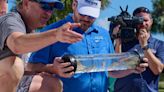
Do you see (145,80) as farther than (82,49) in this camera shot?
Yes

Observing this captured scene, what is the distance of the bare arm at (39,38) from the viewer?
2.34m

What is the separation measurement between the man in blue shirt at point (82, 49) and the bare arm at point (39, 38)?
41 centimetres

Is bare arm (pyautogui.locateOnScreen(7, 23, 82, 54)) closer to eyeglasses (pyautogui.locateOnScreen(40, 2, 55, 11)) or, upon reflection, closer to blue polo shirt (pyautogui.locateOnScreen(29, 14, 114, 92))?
eyeglasses (pyautogui.locateOnScreen(40, 2, 55, 11))

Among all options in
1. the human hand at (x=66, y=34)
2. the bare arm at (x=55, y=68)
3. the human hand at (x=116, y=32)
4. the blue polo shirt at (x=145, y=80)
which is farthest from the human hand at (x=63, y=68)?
the blue polo shirt at (x=145, y=80)

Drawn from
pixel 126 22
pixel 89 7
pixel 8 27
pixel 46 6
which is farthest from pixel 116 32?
pixel 8 27

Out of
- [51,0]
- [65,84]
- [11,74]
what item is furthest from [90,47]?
[11,74]

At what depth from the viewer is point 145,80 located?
4266mm

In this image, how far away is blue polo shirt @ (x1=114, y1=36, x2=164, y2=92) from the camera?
4.25 m

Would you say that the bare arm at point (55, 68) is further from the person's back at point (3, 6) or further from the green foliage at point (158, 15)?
the green foliage at point (158, 15)

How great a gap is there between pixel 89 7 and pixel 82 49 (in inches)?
16.4

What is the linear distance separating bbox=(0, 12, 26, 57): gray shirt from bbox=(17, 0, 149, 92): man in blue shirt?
1.06ft

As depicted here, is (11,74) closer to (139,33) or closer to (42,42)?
(42,42)

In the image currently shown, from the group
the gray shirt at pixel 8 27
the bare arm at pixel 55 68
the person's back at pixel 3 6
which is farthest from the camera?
the person's back at pixel 3 6

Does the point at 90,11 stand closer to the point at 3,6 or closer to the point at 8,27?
the point at 8,27
